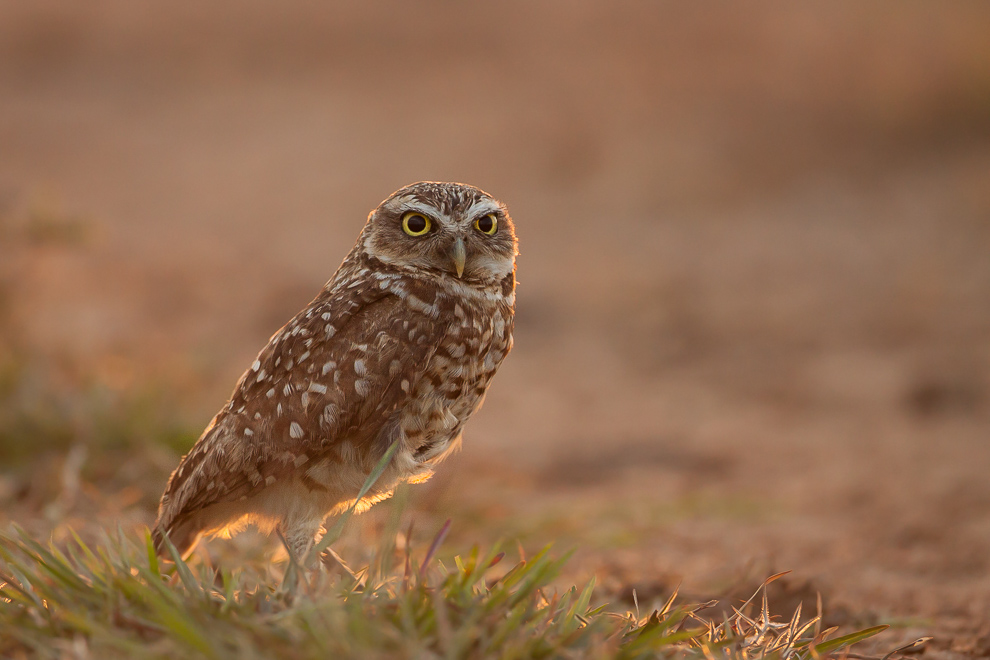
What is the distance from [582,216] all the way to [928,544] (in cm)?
794

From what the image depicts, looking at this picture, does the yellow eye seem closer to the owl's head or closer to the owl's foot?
the owl's head

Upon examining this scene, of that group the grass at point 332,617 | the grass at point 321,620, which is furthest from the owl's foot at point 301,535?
the grass at point 321,620

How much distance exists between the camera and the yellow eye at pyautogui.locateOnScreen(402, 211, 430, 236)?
111 inches

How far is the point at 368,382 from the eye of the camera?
256cm

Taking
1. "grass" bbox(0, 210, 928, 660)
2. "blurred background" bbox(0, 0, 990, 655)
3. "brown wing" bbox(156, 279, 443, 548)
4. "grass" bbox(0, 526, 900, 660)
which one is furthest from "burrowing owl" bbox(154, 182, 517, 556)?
"blurred background" bbox(0, 0, 990, 655)

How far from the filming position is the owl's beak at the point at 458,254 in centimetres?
270

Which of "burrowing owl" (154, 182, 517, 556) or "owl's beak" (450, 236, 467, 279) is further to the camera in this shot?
"owl's beak" (450, 236, 467, 279)

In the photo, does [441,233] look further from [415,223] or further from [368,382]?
[368,382]

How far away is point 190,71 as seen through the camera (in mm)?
17000

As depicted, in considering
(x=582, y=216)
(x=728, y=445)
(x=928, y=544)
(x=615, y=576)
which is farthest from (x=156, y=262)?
(x=928, y=544)

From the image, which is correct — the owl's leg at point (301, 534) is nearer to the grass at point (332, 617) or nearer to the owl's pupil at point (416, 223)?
the grass at point (332, 617)

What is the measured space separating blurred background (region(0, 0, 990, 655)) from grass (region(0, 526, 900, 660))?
1202 mm

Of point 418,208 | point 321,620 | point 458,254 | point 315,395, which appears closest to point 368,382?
point 315,395

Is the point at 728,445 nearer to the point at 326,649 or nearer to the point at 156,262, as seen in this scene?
the point at 326,649
